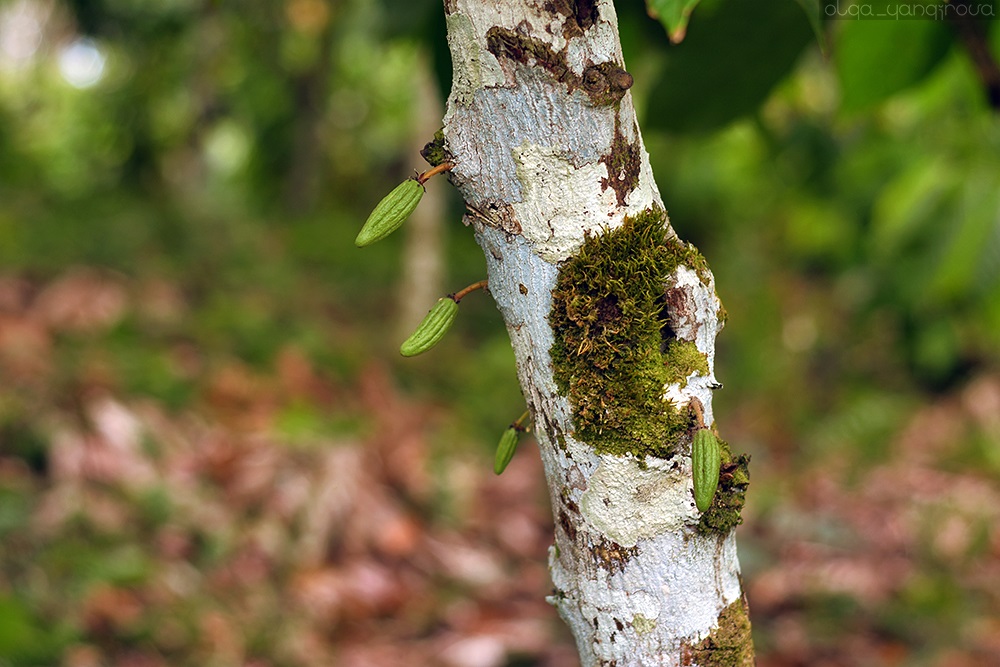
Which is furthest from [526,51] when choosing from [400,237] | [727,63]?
[400,237]

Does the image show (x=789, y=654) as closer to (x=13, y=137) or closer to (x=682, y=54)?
(x=682, y=54)

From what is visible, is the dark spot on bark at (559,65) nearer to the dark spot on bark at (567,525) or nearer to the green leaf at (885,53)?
the dark spot on bark at (567,525)

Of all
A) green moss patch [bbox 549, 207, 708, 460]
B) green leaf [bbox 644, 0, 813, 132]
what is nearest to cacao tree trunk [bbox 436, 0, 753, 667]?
green moss patch [bbox 549, 207, 708, 460]

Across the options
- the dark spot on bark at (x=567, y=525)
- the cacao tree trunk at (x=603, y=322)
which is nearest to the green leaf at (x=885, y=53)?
the cacao tree trunk at (x=603, y=322)

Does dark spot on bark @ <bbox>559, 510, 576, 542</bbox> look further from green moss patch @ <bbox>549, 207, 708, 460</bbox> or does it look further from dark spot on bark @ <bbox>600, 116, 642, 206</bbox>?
dark spot on bark @ <bbox>600, 116, 642, 206</bbox>

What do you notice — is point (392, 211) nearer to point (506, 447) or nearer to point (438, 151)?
point (438, 151)
